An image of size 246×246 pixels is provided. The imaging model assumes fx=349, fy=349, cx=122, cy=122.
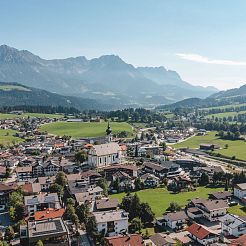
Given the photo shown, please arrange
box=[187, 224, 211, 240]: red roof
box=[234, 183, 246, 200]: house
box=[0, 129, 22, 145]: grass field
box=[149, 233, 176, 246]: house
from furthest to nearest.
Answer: box=[0, 129, 22, 145]: grass field < box=[234, 183, 246, 200]: house < box=[187, 224, 211, 240]: red roof < box=[149, 233, 176, 246]: house

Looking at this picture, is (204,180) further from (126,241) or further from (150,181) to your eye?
(126,241)

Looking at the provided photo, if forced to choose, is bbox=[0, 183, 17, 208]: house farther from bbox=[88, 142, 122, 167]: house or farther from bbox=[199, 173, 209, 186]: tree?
bbox=[199, 173, 209, 186]: tree


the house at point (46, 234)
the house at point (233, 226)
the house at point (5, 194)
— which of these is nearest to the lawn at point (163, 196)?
the house at point (233, 226)

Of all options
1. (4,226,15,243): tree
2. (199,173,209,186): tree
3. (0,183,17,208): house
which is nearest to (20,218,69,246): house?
(4,226,15,243): tree

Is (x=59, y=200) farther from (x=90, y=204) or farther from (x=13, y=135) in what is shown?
(x=13, y=135)

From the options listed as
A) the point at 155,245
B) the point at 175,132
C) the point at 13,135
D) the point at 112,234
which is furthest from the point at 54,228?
the point at 175,132

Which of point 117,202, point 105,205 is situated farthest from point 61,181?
point 117,202
